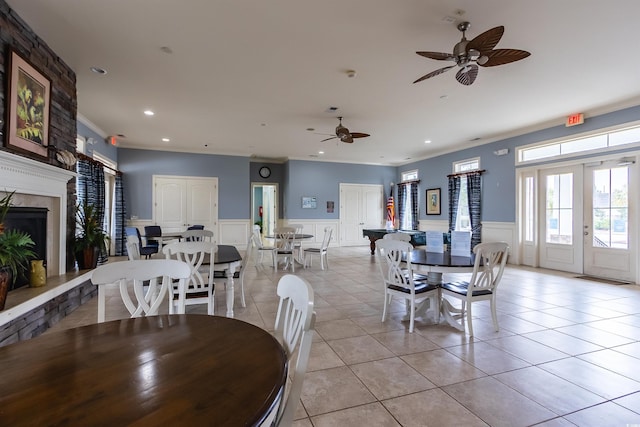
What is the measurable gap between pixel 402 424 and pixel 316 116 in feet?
16.8

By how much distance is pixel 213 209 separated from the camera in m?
9.01

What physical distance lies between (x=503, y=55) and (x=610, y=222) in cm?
459

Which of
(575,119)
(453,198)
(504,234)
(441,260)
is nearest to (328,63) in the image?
(441,260)

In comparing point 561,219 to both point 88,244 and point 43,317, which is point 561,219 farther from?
point 43,317

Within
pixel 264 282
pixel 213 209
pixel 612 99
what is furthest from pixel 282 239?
pixel 612 99

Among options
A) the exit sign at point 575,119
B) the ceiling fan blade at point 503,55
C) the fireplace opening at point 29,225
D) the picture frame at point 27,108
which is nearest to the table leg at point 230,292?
the fireplace opening at point 29,225

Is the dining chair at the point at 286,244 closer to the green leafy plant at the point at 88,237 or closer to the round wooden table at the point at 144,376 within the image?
the green leafy plant at the point at 88,237

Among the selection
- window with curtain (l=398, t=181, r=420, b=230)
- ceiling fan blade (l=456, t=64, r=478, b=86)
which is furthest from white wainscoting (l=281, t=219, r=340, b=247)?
ceiling fan blade (l=456, t=64, r=478, b=86)

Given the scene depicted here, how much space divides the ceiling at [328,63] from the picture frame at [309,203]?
3646mm

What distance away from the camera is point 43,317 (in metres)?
3.08

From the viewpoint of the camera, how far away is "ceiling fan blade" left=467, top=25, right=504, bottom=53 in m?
2.50

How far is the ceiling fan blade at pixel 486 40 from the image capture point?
98.3 inches

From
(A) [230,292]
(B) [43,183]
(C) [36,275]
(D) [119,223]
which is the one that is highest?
(B) [43,183]

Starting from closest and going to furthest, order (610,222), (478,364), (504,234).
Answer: (478,364), (610,222), (504,234)
